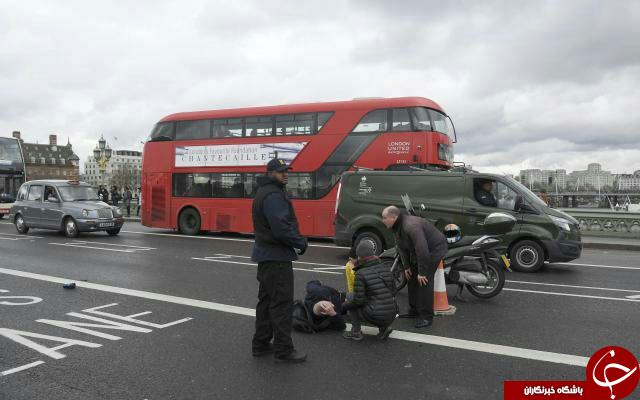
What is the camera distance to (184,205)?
17.5m

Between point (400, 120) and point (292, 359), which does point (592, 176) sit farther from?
point (292, 359)

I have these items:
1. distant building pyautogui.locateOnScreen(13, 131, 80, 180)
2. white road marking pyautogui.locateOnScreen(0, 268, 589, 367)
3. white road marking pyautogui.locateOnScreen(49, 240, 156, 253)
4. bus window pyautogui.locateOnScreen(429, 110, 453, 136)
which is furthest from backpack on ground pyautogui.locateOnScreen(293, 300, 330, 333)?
distant building pyautogui.locateOnScreen(13, 131, 80, 180)

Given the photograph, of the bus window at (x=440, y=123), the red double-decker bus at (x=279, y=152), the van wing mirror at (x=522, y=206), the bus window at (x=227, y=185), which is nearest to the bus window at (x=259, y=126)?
the red double-decker bus at (x=279, y=152)

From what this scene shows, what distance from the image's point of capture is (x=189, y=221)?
17.7m

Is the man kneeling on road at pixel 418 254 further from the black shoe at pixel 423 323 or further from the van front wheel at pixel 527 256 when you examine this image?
the van front wheel at pixel 527 256

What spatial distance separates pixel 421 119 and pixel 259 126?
538 centimetres

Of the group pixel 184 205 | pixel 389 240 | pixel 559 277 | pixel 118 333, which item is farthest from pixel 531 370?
pixel 184 205

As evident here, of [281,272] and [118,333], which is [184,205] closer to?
[118,333]

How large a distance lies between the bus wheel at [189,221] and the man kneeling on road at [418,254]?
12.6 meters

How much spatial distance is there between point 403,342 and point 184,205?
1381cm

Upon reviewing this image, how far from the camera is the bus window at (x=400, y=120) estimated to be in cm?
1347

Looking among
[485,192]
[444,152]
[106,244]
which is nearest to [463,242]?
[485,192]

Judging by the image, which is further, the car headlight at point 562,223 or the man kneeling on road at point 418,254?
the car headlight at point 562,223

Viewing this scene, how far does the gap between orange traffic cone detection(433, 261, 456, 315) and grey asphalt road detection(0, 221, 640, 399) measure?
177 mm
